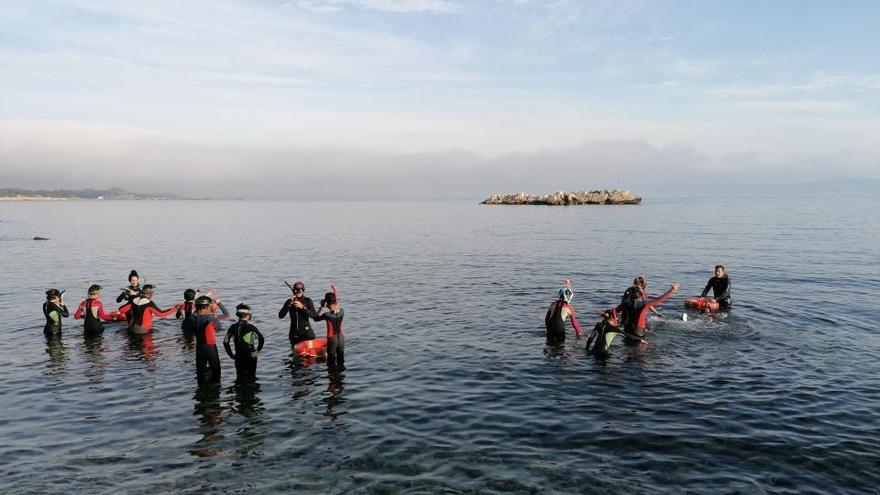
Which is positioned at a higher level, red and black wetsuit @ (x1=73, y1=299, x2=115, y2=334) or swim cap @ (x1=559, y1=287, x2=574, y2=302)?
swim cap @ (x1=559, y1=287, x2=574, y2=302)

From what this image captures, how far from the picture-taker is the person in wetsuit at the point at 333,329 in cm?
1723

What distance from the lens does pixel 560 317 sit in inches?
812

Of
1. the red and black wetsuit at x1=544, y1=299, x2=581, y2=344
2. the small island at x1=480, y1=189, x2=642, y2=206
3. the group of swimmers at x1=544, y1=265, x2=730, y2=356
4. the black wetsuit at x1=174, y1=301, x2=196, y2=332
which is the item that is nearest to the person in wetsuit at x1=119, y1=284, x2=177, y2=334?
the black wetsuit at x1=174, y1=301, x2=196, y2=332

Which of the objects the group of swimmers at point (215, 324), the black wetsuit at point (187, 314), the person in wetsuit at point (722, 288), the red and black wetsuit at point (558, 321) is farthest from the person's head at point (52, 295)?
the person in wetsuit at point (722, 288)

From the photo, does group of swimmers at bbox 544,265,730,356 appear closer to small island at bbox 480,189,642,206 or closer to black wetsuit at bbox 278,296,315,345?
black wetsuit at bbox 278,296,315,345

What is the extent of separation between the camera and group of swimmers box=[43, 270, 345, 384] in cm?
1595

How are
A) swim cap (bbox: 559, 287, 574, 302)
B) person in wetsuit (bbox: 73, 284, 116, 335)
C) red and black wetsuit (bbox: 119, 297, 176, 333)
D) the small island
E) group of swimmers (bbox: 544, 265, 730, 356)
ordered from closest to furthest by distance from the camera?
group of swimmers (bbox: 544, 265, 730, 356) → swim cap (bbox: 559, 287, 574, 302) → person in wetsuit (bbox: 73, 284, 116, 335) → red and black wetsuit (bbox: 119, 297, 176, 333) → the small island

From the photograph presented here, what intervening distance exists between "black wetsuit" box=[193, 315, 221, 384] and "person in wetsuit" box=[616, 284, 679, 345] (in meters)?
13.7

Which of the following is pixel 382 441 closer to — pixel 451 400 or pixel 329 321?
pixel 451 400

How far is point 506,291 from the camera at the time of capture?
109ft

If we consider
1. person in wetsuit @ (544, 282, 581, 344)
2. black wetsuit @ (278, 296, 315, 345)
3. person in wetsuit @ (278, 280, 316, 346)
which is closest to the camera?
person in wetsuit @ (278, 280, 316, 346)

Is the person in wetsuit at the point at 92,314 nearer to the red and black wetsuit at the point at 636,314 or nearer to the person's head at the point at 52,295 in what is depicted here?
the person's head at the point at 52,295

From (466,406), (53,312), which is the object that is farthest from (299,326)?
(53,312)

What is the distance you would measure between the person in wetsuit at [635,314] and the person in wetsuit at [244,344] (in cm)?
1267
